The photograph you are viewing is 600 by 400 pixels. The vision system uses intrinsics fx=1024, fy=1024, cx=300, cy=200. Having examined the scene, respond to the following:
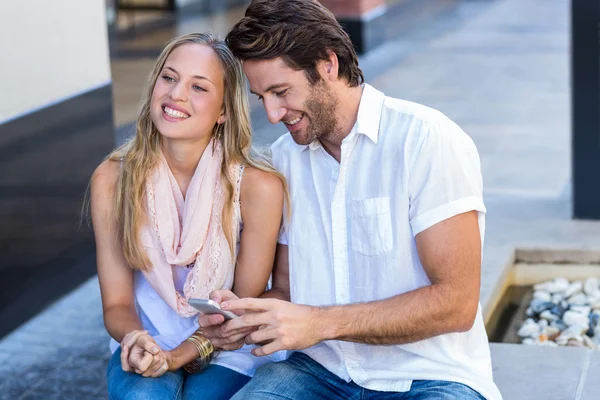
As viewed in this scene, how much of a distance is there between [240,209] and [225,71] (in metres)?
0.38

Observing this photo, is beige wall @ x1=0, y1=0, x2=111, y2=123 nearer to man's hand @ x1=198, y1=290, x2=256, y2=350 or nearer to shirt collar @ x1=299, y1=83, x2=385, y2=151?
man's hand @ x1=198, y1=290, x2=256, y2=350

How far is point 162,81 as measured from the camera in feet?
9.23

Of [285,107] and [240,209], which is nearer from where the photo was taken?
[285,107]

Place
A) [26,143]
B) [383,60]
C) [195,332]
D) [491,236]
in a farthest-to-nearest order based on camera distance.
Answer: [383,60]
[491,236]
[26,143]
[195,332]

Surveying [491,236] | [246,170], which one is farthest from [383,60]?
[246,170]

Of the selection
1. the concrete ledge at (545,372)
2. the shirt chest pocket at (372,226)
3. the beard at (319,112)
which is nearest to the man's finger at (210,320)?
the shirt chest pocket at (372,226)

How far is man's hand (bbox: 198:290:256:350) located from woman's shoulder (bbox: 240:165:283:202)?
34cm

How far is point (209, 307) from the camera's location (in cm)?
239

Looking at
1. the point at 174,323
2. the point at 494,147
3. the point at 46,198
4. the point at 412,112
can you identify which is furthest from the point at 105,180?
the point at 494,147

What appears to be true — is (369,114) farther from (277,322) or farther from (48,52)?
(48,52)

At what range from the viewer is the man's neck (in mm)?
2609

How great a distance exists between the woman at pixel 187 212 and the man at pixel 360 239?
14 centimetres

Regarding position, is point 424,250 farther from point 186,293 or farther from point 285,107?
point 186,293

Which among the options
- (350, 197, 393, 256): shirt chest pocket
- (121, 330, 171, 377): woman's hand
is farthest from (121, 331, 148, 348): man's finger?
(350, 197, 393, 256): shirt chest pocket
